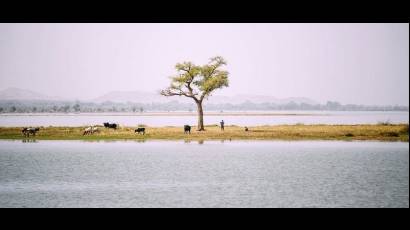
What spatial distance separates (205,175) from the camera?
36875 millimetres

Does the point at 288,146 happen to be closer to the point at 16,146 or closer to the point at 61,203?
the point at 16,146

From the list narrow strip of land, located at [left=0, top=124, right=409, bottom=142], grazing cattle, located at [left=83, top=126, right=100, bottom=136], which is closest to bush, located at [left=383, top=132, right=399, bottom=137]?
narrow strip of land, located at [left=0, top=124, right=409, bottom=142]

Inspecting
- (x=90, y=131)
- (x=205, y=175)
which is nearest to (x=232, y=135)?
(x=90, y=131)

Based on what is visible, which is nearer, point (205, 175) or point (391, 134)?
point (205, 175)

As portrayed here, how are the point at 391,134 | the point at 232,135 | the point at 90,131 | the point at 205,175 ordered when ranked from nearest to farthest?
the point at 205,175 → the point at 391,134 → the point at 232,135 → the point at 90,131

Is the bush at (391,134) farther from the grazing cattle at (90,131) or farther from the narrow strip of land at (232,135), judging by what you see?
the grazing cattle at (90,131)

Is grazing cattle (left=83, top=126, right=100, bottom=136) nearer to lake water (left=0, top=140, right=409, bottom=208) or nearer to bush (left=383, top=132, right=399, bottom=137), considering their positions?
lake water (left=0, top=140, right=409, bottom=208)

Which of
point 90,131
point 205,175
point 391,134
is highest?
point 90,131

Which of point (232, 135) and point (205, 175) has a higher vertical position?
point (232, 135)

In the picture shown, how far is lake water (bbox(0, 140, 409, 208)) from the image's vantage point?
28047 millimetres

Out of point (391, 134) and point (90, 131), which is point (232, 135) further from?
point (391, 134)
